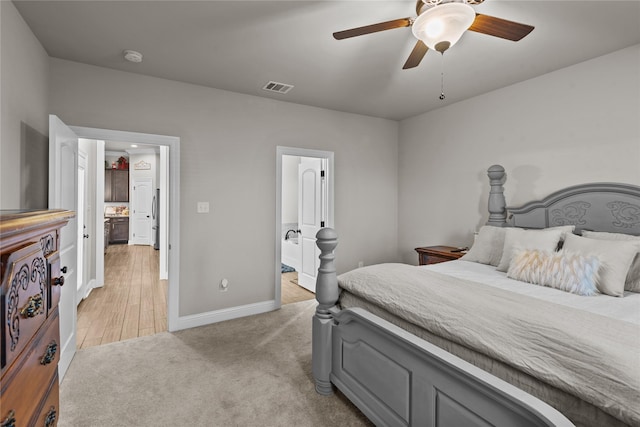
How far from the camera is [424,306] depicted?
1.60 m

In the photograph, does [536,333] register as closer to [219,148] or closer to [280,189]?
[280,189]

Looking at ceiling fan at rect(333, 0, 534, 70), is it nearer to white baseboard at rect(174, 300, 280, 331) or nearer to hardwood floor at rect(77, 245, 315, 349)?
white baseboard at rect(174, 300, 280, 331)

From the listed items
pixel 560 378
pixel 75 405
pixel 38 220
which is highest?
pixel 38 220

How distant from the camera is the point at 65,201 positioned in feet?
8.30

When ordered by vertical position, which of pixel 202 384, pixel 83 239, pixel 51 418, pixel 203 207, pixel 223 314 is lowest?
pixel 202 384

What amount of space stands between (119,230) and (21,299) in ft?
31.5

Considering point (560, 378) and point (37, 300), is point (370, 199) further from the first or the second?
point (37, 300)

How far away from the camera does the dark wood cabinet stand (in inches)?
361

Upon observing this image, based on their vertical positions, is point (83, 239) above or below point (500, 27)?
below

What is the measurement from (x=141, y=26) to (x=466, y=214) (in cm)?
364

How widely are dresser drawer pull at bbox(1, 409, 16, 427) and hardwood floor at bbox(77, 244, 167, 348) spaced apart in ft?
8.41

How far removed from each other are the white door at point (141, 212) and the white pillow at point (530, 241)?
9064mm

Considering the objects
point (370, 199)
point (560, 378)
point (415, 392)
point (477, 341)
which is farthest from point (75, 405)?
point (370, 199)

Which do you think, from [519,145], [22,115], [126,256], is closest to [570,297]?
[519,145]
